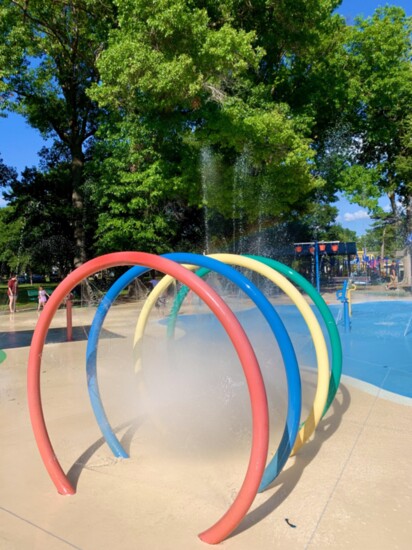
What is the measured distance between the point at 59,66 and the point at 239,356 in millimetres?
23013

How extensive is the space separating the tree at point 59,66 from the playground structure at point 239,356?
15167mm

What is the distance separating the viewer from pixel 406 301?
2025cm

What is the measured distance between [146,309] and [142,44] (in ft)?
41.5

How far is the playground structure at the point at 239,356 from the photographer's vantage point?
296 cm

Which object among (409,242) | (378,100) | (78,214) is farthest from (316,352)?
(409,242)

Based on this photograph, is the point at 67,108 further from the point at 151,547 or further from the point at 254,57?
the point at 151,547

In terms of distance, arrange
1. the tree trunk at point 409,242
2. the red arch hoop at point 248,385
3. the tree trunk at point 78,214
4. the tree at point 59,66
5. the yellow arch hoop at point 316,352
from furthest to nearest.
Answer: the tree trunk at point 409,242 < the tree trunk at point 78,214 < the tree at point 59,66 < the yellow arch hoop at point 316,352 < the red arch hoop at point 248,385

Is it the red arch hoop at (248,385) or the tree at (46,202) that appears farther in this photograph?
the tree at (46,202)

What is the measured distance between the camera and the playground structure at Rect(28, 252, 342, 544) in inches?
116

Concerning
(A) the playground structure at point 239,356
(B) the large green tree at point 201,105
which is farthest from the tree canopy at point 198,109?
(A) the playground structure at point 239,356


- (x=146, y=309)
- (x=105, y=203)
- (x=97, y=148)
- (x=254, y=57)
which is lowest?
(x=146, y=309)

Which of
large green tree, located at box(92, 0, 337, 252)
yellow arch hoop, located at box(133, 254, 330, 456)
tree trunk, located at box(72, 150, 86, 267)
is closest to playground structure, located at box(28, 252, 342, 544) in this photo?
yellow arch hoop, located at box(133, 254, 330, 456)

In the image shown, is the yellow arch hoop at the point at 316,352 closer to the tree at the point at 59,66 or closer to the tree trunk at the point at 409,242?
the tree at the point at 59,66

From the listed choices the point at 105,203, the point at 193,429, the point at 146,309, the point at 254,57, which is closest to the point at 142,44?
the point at 254,57
